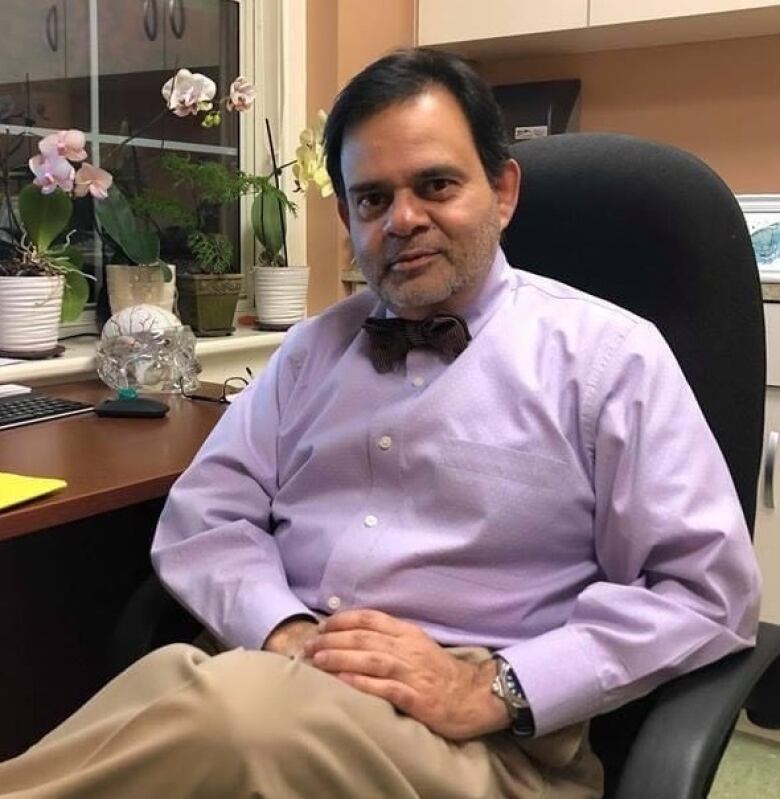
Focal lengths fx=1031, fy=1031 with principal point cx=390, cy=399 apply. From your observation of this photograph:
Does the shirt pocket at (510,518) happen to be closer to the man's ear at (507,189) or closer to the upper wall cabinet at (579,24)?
the man's ear at (507,189)

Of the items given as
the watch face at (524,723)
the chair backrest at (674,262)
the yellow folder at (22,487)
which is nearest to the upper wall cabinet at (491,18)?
the chair backrest at (674,262)

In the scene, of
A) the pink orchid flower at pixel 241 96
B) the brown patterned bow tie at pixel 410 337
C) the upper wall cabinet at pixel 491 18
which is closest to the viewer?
the brown patterned bow tie at pixel 410 337

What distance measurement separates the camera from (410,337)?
126 cm

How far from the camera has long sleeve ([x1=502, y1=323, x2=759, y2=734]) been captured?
1.01 meters

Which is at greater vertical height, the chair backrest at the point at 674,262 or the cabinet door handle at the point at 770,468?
the chair backrest at the point at 674,262

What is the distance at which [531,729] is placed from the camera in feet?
3.29

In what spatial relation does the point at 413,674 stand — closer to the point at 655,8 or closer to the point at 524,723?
the point at 524,723

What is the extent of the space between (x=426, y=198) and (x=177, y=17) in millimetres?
1304

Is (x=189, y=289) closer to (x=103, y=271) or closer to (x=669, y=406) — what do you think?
(x=103, y=271)

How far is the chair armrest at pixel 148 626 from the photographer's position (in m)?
1.15

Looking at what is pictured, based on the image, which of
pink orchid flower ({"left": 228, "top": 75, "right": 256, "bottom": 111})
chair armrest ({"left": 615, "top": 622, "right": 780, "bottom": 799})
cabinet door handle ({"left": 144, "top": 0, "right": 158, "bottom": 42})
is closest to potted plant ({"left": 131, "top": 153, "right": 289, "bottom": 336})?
pink orchid flower ({"left": 228, "top": 75, "right": 256, "bottom": 111})

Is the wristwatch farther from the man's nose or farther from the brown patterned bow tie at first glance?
the man's nose

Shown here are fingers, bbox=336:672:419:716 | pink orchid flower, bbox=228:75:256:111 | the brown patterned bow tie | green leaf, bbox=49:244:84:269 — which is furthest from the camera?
pink orchid flower, bbox=228:75:256:111

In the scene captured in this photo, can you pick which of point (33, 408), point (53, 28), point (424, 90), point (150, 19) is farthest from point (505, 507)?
point (150, 19)
